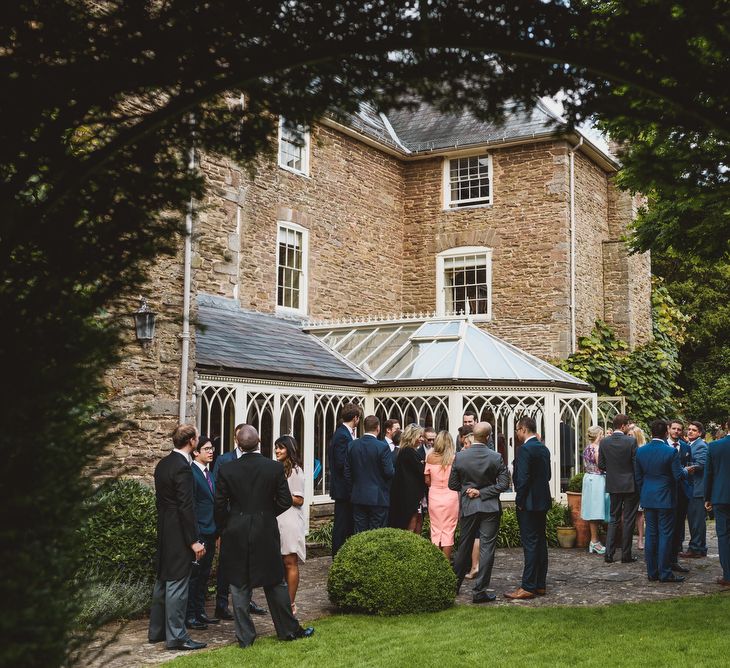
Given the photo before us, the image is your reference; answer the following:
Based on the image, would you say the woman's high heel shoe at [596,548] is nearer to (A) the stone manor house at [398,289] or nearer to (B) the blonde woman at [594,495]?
(B) the blonde woman at [594,495]

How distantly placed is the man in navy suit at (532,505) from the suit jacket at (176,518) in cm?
351

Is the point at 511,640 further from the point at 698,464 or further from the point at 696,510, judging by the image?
the point at 696,510

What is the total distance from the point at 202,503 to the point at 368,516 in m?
2.88

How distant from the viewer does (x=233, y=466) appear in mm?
7121

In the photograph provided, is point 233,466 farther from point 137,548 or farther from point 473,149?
point 473,149

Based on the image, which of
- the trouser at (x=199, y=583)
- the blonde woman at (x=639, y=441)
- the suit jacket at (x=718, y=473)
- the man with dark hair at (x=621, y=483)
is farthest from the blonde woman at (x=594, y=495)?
the trouser at (x=199, y=583)

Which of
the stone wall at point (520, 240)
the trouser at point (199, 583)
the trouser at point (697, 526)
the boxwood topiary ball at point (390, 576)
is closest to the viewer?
the trouser at point (199, 583)

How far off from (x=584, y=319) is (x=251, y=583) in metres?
13.8

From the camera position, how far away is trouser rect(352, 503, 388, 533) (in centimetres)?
1011

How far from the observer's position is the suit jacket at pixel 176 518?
711 centimetres

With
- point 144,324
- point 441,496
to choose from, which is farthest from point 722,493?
point 144,324

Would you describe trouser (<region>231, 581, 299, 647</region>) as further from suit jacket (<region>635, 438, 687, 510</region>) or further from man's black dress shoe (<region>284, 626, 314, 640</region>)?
suit jacket (<region>635, 438, 687, 510</region>)

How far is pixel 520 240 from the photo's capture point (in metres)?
19.3

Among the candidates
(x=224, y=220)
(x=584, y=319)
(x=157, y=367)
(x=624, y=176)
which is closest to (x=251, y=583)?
(x=157, y=367)
